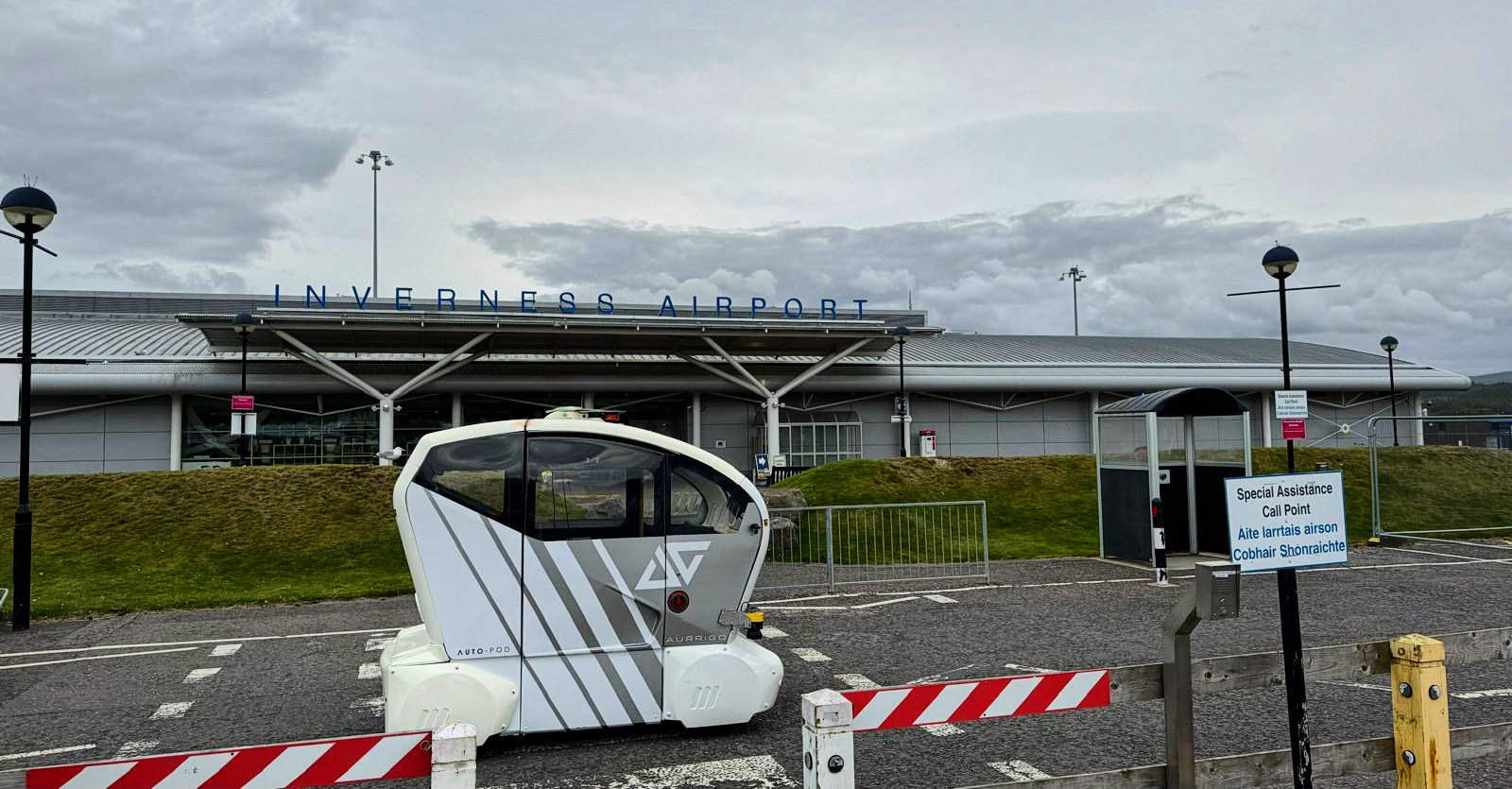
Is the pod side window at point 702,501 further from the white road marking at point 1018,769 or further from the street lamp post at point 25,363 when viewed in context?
the street lamp post at point 25,363

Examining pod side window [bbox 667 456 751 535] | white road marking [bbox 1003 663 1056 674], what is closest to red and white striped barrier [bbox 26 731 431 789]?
pod side window [bbox 667 456 751 535]

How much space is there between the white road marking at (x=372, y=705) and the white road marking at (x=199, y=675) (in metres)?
1.93

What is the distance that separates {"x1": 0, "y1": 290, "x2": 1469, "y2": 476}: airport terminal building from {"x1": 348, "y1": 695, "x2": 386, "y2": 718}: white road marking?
2161 centimetres

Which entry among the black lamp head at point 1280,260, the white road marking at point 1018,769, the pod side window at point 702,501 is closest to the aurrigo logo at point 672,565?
the pod side window at point 702,501

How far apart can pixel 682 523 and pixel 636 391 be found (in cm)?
2841

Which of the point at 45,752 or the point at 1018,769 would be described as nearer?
the point at 1018,769

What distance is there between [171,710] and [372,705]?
155 cm

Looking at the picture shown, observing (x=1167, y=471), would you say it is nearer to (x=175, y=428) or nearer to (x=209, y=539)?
(x=209, y=539)

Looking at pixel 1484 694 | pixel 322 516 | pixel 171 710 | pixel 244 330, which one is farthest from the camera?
pixel 244 330

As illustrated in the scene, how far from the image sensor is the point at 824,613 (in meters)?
11.1

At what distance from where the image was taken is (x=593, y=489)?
20.6 ft

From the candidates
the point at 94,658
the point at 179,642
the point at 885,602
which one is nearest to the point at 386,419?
the point at 179,642

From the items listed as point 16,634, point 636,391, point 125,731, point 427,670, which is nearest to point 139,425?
point 636,391

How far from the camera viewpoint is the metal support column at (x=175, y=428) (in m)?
30.0
